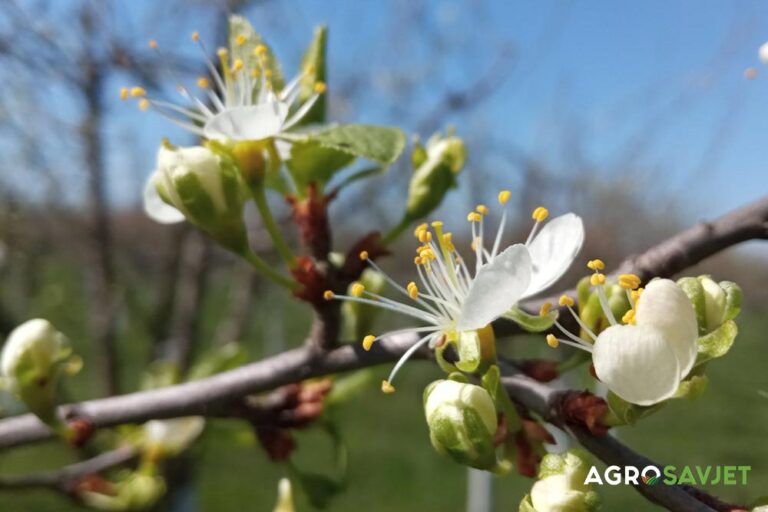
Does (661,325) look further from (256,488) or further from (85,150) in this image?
(256,488)

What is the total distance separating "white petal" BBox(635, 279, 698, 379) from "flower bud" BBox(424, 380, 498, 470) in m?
0.11

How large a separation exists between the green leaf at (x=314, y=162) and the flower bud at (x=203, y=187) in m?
0.06

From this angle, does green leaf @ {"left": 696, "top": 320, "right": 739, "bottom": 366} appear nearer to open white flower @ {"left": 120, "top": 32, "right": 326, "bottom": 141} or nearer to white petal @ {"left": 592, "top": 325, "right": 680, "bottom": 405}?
white petal @ {"left": 592, "top": 325, "right": 680, "bottom": 405}

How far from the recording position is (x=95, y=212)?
6.70ft

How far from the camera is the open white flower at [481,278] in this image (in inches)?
17.4

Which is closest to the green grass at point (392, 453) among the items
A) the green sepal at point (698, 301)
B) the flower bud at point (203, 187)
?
the flower bud at point (203, 187)

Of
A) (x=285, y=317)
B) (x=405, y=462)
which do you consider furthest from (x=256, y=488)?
(x=285, y=317)

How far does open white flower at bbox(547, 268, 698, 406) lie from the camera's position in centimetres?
41

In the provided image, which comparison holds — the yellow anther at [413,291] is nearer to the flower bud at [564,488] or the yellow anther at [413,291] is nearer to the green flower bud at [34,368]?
the flower bud at [564,488]

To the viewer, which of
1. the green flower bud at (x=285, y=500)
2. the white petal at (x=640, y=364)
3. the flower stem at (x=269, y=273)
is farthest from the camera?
the green flower bud at (x=285, y=500)

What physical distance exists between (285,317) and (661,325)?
896cm

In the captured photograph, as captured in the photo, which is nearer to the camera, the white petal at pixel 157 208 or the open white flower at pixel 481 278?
the open white flower at pixel 481 278

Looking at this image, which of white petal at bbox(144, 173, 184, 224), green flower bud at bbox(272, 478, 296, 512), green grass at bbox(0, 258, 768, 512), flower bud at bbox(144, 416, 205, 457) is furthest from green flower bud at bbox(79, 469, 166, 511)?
green grass at bbox(0, 258, 768, 512)

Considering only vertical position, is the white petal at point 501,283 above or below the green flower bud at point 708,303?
above
